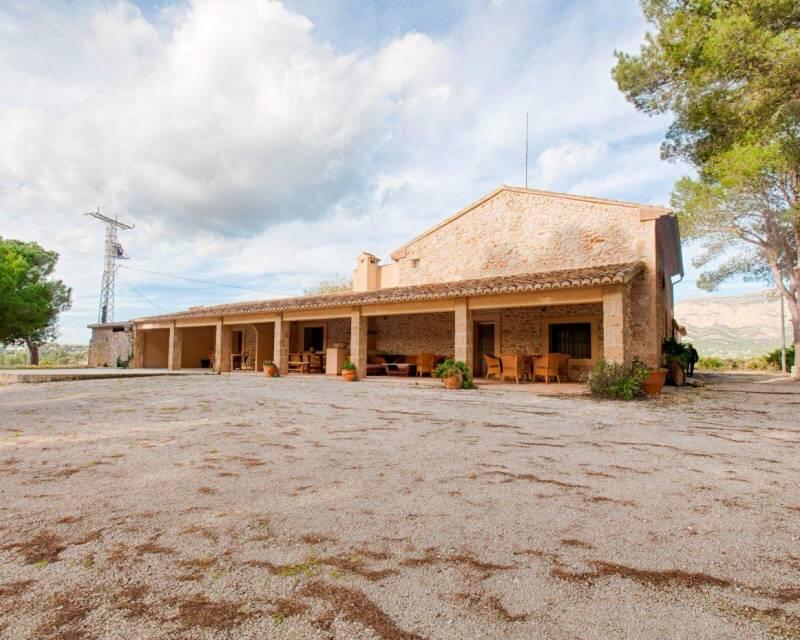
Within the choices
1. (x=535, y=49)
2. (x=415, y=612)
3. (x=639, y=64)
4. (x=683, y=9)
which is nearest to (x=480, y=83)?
(x=535, y=49)

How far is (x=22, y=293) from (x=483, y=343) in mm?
25459

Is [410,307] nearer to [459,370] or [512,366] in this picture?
[459,370]

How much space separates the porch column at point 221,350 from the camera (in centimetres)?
1675

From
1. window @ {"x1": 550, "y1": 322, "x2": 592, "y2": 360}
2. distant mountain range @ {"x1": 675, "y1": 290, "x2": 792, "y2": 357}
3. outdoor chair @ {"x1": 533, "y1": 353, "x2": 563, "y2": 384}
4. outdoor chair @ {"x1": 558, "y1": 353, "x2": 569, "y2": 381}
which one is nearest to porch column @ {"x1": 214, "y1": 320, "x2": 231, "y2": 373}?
outdoor chair @ {"x1": 533, "y1": 353, "x2": 563, "y2": 384}

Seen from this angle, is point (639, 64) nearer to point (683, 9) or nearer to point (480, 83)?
point (683, 9)

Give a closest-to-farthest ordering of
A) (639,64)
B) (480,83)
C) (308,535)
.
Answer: (308,535) → (480,83) → (639,64)

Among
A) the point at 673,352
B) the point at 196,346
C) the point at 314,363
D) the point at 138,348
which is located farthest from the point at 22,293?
the point at 673,352

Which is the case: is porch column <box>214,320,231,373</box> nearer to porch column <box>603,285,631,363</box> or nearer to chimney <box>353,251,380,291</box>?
chimney <box>353,251,380,291</box>

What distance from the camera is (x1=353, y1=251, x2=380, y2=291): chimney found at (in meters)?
18.1

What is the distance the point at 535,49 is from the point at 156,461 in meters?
10.1

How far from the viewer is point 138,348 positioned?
2022 centimetres

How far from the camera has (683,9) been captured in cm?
1177

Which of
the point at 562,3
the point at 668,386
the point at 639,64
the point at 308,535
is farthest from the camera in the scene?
the point at 639,64

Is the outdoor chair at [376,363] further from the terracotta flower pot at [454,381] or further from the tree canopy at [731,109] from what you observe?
the tree canopy at [731,109]
